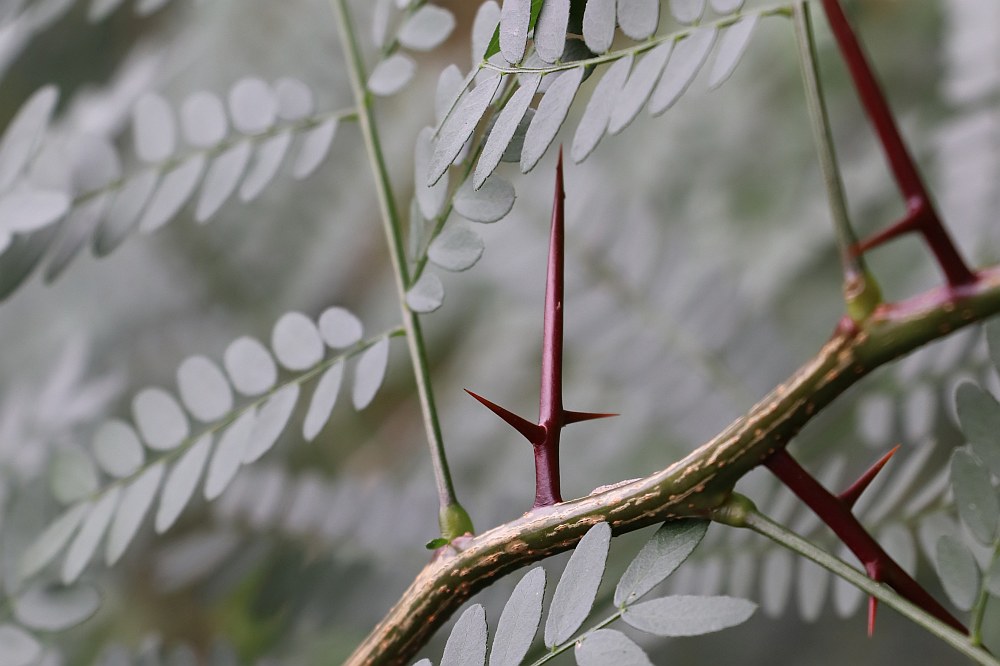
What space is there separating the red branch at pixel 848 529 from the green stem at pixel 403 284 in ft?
0.30

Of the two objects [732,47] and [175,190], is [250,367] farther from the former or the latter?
[732,47]

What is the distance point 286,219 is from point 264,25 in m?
0.22

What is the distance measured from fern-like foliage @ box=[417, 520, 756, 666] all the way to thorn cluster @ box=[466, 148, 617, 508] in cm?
2

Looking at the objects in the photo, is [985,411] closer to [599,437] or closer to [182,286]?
[599,437]

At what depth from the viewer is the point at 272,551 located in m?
0.60

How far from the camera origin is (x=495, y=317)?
1015 mm

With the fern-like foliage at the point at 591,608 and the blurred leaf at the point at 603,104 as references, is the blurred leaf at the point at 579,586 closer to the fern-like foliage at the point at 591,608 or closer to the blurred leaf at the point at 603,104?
the fern-like foliage at the point at 591,608

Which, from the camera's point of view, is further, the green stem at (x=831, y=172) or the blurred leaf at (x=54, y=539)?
the blurred leaf at (x=54, y=539)

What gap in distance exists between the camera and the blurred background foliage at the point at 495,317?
56 centimetres

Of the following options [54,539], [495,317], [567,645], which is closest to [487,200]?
[567,645]

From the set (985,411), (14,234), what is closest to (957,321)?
(985,411)

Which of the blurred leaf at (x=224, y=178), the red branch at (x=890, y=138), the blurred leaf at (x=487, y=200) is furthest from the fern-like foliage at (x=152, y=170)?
the red branch at (x=890, y=138)

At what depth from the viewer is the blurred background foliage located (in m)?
0.56

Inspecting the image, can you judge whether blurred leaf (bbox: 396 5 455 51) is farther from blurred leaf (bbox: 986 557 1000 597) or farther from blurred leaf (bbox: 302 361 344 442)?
blurred leaf (bbox: 986 557 1000 597)
